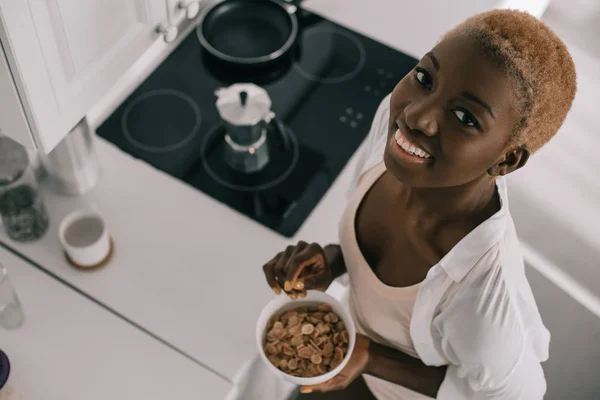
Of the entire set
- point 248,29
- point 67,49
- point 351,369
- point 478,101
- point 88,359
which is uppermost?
point 478,101

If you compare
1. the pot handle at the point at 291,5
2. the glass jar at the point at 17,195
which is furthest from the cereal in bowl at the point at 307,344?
the pot handle at the point at 291,5

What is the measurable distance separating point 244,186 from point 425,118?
2.06 feet

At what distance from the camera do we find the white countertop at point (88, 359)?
1.06 meters

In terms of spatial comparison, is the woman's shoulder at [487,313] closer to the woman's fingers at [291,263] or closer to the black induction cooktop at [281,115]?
the woman's fingers at [291,263]

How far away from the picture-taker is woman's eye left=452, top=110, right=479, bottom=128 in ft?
2.29

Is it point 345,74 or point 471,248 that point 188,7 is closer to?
point 345,74

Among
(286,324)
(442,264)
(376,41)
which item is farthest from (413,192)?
(376,41)

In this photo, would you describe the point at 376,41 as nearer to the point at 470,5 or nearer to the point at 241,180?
the point at 470,5

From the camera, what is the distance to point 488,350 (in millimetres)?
839

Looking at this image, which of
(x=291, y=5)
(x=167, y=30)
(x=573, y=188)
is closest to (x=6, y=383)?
(x=167, y=30)

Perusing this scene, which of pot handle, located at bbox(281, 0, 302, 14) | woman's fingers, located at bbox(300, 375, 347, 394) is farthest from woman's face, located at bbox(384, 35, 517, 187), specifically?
pot handle, located at bbox(281, 0, 302, 14)

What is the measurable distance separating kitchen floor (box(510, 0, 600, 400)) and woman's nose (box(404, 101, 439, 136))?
0.61 meters

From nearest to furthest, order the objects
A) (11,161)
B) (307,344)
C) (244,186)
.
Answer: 1. (307,344)
2. (11,161)
3. (244,186)

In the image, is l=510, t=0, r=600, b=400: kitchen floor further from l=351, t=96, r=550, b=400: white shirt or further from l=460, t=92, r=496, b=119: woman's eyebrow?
l=460, t=92, r=496, b=119: woman's eyebrow
